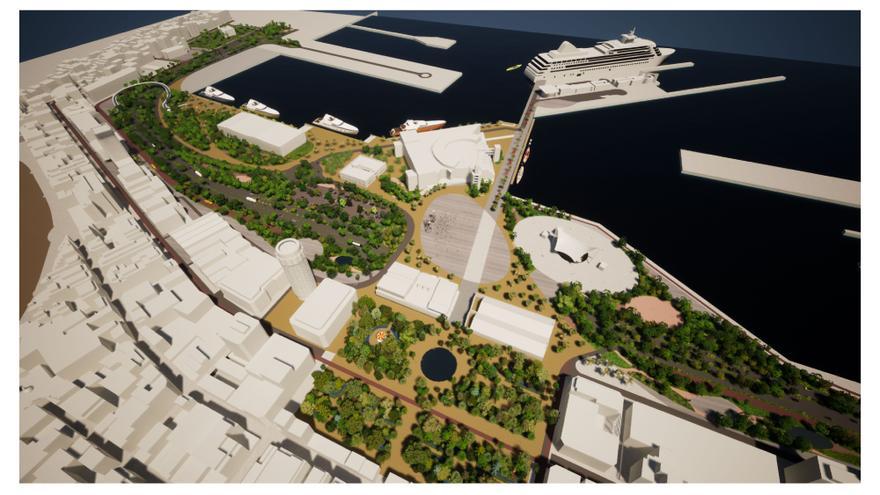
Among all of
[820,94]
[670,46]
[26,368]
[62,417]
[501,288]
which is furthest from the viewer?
[670,46]

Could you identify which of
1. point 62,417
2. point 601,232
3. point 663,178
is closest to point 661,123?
point 663,178

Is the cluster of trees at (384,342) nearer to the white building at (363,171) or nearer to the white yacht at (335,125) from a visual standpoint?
the white building at (363,171)

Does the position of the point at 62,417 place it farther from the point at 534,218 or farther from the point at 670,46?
the point at 670,46

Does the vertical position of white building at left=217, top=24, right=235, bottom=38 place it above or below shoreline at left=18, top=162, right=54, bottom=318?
above

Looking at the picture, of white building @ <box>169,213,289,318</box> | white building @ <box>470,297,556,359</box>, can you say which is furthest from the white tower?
white building @ <box>470,297,556,359</box>

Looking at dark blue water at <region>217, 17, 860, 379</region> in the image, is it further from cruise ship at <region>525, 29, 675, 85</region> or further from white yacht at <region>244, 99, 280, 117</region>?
cruise ship at <region>525, 29, 675, 85</region>

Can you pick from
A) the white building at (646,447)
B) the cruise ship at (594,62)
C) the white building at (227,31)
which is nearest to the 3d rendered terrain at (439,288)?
the white building at (646,447)
